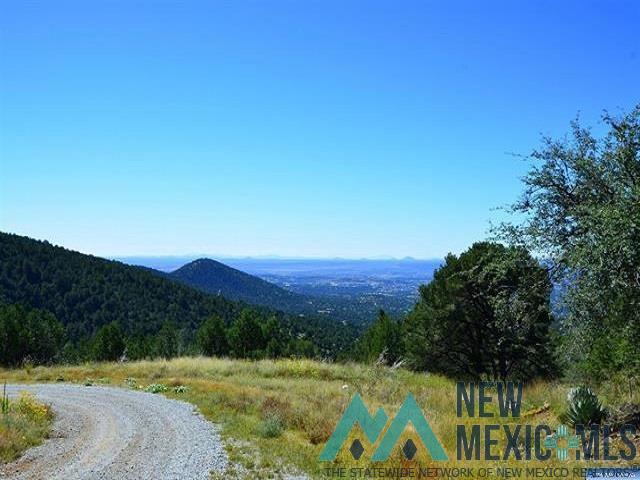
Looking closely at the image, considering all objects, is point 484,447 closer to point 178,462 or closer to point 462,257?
point 178,462

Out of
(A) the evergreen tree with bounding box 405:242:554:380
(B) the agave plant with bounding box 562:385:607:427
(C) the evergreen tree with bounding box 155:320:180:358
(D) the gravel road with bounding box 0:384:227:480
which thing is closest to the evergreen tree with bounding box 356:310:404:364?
(A) the evergreen tree with bounding box 405:242:554:380

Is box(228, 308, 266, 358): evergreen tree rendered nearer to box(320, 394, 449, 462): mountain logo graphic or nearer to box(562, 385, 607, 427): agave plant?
box(320, 394, 449, 462): mountain logo graphic

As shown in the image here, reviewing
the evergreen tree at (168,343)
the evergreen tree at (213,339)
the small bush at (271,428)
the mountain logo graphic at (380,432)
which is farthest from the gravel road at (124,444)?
the evergreen tree at (168,343)

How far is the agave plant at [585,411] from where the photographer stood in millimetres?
11016

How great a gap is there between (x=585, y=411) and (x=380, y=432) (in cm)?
453

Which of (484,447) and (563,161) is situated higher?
(563,161)

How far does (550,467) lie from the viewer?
350 inches

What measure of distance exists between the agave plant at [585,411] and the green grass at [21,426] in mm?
12042

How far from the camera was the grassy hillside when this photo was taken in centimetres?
1052

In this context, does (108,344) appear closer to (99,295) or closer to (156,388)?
(156,388)

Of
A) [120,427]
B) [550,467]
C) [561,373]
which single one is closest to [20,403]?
[120,427]

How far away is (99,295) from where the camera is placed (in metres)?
116

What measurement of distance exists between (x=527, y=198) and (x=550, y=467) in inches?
288

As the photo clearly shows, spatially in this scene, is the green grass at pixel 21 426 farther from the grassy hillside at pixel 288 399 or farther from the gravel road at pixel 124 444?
the grassy hillside at pixel 288 399
